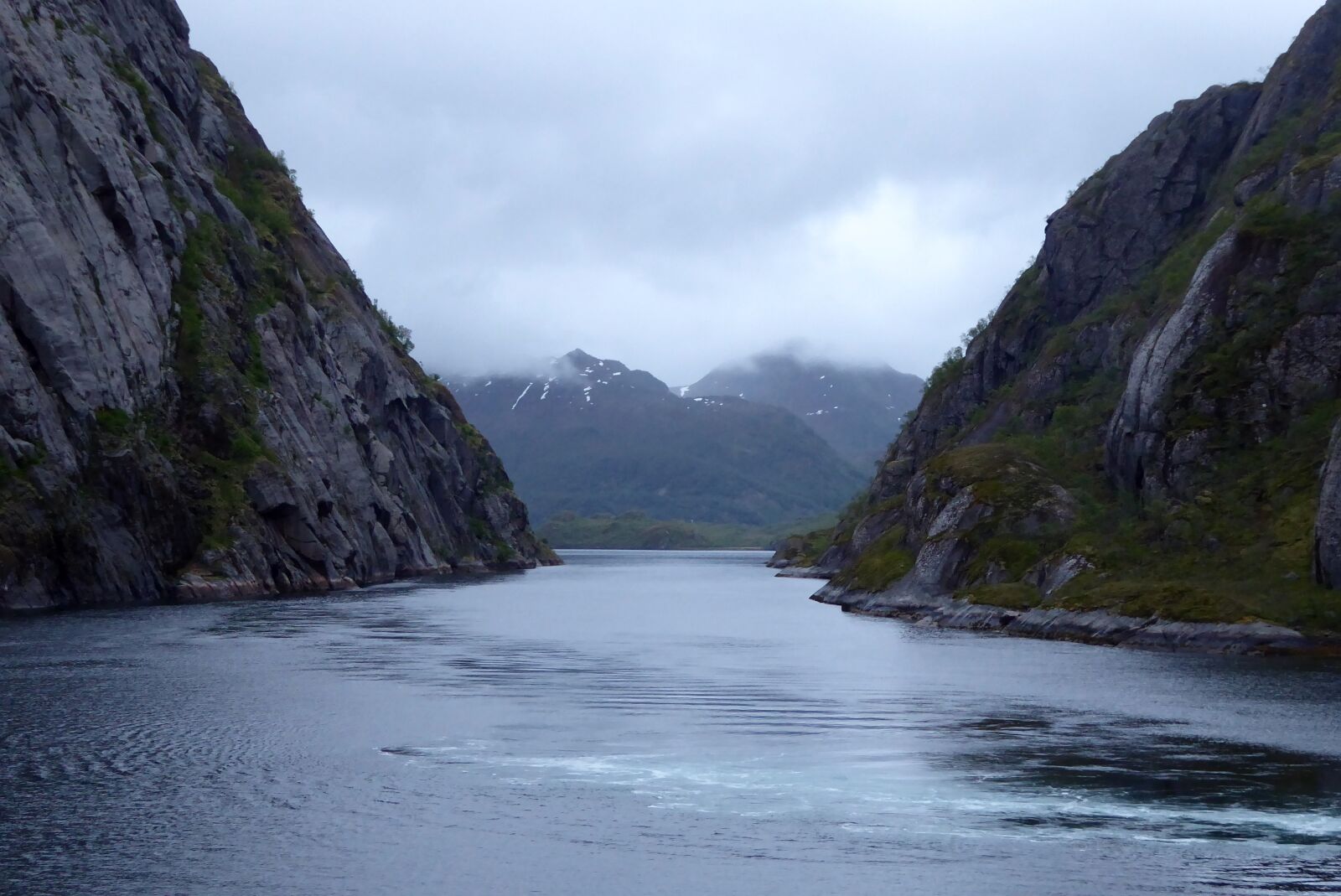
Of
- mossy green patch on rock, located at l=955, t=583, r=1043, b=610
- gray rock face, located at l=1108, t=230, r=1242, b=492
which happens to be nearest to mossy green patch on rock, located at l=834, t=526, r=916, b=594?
mossy green patch on rock, located at l=955, t=583, r=1043, b=610

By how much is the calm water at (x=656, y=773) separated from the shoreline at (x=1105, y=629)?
442cm

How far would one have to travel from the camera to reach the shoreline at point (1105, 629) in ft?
231

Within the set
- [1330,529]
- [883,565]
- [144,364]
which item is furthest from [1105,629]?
[144,364]

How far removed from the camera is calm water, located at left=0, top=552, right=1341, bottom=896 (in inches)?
1060

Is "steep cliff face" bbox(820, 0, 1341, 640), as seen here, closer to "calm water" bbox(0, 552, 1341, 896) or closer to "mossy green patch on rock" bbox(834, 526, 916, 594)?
"mossy green patch on rock" bbox(834, 526, 916, 594)

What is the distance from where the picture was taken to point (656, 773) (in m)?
37.0

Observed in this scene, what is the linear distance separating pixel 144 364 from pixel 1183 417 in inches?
3592

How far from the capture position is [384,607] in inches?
4476

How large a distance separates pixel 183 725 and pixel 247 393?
100 metres

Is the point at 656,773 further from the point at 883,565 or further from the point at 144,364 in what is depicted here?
the point at 144,364

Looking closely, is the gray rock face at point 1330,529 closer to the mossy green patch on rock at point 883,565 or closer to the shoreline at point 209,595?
the mossy green patch on rock at point 883,565

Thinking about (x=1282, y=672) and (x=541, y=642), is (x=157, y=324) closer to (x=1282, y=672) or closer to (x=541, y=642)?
(x=541, y=642)

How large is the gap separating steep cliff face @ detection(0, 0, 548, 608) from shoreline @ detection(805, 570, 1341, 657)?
6315 cm

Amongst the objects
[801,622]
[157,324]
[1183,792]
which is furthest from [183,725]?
[157,324]
